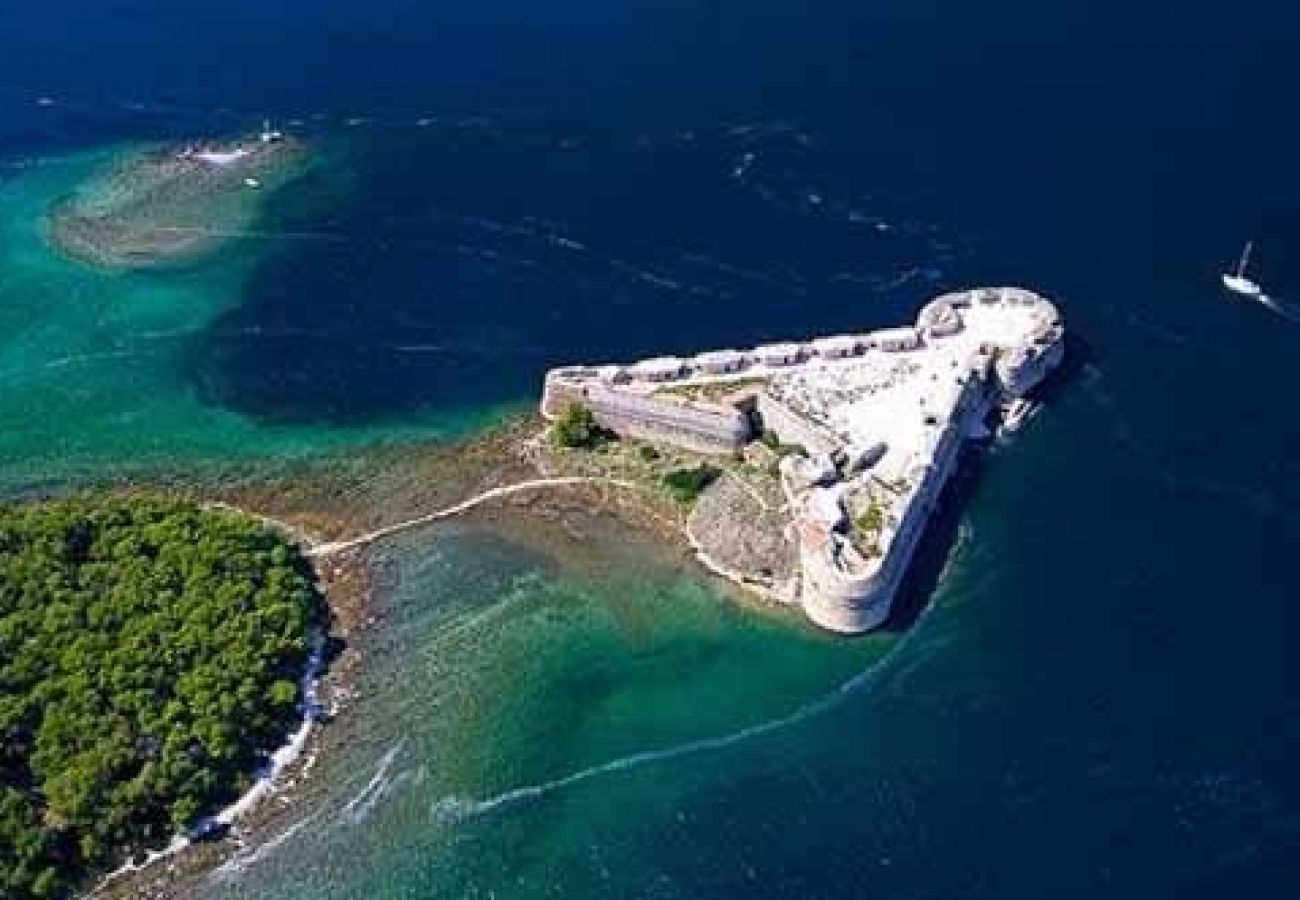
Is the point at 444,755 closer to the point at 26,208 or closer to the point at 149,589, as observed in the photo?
the point at 149,589

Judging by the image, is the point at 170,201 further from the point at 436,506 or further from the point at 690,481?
the point at 690,481

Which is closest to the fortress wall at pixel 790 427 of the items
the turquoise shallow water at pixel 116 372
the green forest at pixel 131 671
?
the turquoise shallow water at pixel 116 372

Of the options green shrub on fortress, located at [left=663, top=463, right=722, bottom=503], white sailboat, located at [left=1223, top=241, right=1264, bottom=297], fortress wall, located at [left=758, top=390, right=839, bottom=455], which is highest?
white sailboat, located at [left=1223, top=241, right=1264, bottom=297]

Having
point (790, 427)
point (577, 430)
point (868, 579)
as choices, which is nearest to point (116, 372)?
point (577, 430)

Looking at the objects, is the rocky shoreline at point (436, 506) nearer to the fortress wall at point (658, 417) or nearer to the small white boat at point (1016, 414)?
the fortress wall at point (658, 417)

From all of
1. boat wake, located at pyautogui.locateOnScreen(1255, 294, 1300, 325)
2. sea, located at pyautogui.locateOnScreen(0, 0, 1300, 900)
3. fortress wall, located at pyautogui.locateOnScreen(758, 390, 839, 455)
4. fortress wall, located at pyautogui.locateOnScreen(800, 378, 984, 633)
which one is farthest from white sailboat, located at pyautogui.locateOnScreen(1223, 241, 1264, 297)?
fortress wall, located at pyautogui.locateOnScreen(758, 390, 839, 455)

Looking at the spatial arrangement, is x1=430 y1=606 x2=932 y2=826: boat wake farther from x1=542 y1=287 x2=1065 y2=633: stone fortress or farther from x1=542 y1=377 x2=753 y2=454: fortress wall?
x1=542 y1=377 x2=753 y2=454: fortress wall

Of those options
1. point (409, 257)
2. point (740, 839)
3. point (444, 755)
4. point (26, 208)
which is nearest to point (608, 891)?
point (740, 839)
